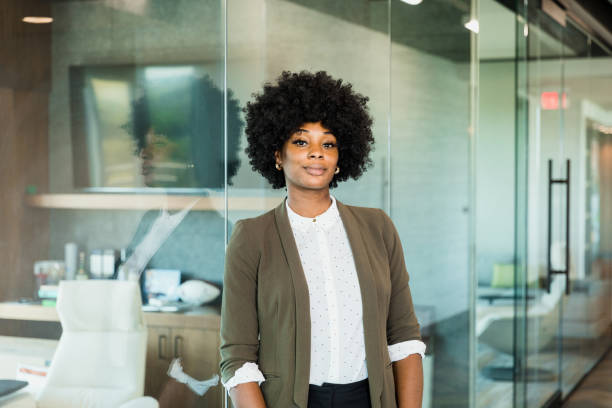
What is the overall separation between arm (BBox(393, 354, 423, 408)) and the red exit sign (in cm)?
313

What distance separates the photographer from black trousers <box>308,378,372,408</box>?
5.32 ft

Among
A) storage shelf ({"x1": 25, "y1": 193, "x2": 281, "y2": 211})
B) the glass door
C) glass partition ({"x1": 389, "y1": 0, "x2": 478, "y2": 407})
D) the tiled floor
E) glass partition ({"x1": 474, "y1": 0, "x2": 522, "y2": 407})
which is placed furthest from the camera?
the tiled floor

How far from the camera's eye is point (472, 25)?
3.62 metres

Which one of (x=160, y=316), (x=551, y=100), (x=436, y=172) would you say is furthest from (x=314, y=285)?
(x=551, y=100)

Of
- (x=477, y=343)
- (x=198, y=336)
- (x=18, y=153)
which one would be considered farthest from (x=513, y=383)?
(x=18, y=153)

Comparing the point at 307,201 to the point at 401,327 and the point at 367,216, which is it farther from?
the point at 401,327

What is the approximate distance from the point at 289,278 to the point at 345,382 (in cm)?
28

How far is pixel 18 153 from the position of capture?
5.41ft

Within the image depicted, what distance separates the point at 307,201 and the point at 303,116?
0.21 meters

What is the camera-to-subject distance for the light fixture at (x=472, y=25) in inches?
141

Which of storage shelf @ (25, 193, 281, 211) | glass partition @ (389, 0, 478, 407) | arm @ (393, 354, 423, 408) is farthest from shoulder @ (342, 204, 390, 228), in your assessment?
glass partition @ (389, 0, 478, 407)

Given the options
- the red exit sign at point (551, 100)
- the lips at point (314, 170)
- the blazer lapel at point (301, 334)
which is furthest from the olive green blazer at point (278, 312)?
the red exit sign at point (551, 100)

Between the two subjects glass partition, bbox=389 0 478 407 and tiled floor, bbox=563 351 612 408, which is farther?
tiled floor, bbox=563 351 612 408

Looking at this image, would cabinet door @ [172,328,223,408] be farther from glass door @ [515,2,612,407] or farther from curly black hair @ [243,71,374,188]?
glass door @ [515,2,612,407]
